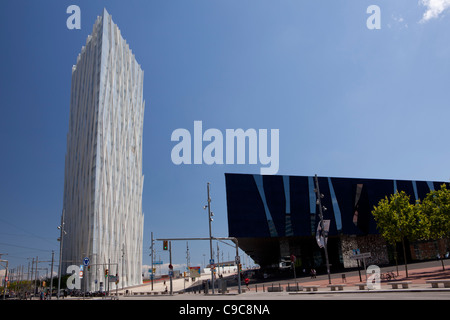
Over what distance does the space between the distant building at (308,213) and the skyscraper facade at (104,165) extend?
34.5 m

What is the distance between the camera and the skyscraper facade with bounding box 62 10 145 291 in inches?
3233

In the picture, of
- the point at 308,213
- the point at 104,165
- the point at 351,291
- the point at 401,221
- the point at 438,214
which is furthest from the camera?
the point at 104,165

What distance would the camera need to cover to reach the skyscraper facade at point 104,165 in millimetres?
82125

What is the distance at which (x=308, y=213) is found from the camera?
A: 65.2 m

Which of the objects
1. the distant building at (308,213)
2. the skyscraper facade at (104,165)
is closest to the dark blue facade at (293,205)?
the distant building at (308,213)

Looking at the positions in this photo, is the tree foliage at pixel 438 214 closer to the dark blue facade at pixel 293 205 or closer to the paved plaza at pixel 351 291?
the paved plaza at pixel 351 291

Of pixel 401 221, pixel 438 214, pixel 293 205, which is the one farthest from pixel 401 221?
pixel 293 205

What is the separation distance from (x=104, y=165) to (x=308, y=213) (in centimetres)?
5270

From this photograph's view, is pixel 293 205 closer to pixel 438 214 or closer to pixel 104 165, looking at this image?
pixel 438 214

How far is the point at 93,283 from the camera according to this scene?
2982 inches

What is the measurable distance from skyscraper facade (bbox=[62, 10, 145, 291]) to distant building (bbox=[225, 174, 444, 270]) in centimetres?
3452
